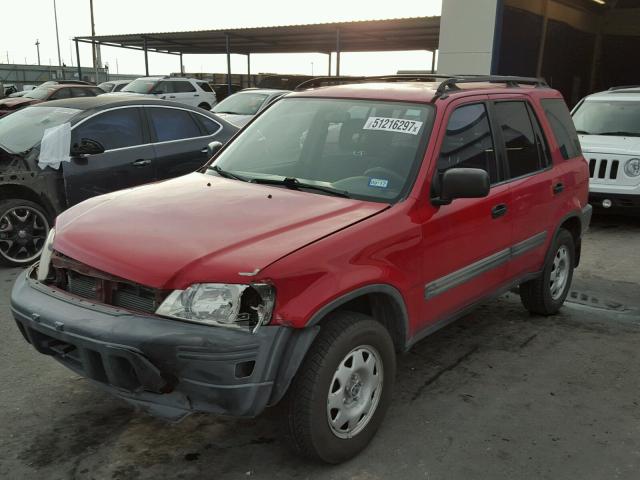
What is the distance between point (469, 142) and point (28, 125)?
16.6ft

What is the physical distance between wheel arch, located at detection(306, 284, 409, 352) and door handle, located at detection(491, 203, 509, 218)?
41.5 inches

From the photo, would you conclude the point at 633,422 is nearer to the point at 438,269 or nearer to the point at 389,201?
the point at 438,269

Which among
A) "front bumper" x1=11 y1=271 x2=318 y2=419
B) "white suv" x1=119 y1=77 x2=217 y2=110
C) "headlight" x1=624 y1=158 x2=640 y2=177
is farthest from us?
→ "white suv" x1=119 y1=77 x2=217 y2=110

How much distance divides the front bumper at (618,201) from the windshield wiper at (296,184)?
19.7ft

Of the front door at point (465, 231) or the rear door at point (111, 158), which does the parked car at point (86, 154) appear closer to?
the rear door at point (111, 158)

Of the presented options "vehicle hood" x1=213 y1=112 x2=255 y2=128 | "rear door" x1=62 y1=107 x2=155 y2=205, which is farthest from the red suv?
"vehicle hood" x1=213 y1=112 x2=255 y2=128

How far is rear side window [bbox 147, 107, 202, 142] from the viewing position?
6773mm

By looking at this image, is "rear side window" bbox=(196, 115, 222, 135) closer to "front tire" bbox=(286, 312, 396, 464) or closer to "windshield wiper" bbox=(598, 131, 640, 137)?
"front tire" bbox=(286, 312, 396, 464)

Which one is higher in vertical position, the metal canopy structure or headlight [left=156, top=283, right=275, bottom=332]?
the metal canopy structure

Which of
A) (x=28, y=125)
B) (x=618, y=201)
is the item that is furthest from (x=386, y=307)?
(x=618, y=201)

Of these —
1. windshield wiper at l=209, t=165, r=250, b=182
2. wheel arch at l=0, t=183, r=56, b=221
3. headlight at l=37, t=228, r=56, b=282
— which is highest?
windshield wiper at l=209, t=165, r=250, b=182

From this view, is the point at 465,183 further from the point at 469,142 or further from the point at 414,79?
the point at 414,79

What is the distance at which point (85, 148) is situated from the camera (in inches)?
233

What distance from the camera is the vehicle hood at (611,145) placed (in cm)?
794
